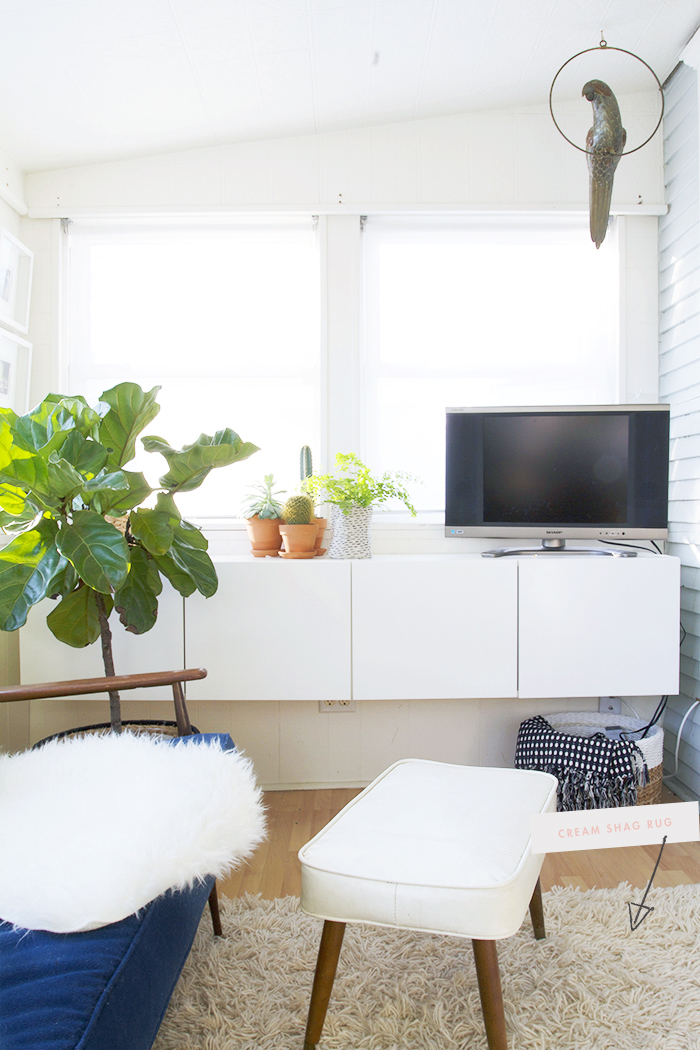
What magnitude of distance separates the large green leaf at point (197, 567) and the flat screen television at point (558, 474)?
0.95m

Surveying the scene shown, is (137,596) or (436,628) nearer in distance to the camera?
(137,596)

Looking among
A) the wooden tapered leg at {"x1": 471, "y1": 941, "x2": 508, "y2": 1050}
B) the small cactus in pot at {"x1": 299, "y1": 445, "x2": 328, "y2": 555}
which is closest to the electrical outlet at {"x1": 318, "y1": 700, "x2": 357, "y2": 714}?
the small cactus in pot at {"x1": 299, "y1": 445, "x2": 328, "y2": 555}

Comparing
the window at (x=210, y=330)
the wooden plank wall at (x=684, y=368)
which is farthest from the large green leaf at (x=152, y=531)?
the wooden plank wall at (x=684, y=368)

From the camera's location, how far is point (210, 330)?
9.05ft

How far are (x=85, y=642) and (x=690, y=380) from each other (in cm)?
228

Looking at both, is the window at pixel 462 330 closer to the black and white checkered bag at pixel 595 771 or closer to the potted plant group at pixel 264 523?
the potted plant group at pixel 264 523

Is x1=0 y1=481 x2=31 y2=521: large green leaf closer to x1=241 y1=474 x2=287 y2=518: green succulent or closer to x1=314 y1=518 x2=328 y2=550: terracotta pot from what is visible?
x1=241 y1=474 x2=287 y2=518: green succulent

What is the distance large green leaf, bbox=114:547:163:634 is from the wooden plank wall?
1.90 m

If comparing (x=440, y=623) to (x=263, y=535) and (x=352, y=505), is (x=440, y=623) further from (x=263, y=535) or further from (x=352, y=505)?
(x=263, y=535)

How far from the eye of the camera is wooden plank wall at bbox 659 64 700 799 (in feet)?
7.99

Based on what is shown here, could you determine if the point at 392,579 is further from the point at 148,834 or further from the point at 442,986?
the point at 148,834

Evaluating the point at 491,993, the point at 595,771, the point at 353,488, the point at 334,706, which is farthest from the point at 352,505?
the point at 491,993

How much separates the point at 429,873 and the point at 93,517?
1.21m

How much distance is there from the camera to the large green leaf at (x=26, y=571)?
1.80 m
